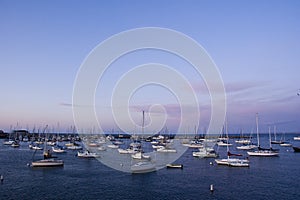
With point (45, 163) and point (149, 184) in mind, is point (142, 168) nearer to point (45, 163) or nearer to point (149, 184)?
point (149, 184)

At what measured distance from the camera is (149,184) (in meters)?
32.4

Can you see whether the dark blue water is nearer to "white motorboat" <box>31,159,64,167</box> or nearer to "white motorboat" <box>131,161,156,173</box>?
"white motorboat" <box>131,161,156,173</box>

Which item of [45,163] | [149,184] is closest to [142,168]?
[149,184]

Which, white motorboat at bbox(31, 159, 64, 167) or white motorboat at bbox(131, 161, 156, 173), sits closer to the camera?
white motorboat at bbox(131, 161, 156, 173)

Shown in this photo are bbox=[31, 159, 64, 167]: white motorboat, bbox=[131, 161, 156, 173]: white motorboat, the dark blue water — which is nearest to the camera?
the dark blue water

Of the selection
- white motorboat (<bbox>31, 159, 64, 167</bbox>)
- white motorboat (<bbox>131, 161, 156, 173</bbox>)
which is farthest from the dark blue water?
white motorboat (<bbox>31, 159, 64, 167</bbox>)

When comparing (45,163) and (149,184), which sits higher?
(45,163)

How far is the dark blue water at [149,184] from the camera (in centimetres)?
2764

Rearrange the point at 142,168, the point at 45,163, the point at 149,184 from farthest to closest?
the point at 45,163, the point at 142,168, the point at 149,184

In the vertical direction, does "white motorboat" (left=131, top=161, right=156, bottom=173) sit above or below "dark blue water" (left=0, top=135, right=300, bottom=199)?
above

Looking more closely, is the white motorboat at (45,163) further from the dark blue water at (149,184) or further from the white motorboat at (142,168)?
the white motorboat at (142,168)

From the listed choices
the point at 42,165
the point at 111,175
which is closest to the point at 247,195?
the point at 111,175

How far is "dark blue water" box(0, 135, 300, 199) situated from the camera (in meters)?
27.6

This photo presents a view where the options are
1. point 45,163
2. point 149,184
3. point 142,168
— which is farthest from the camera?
point 45,163
